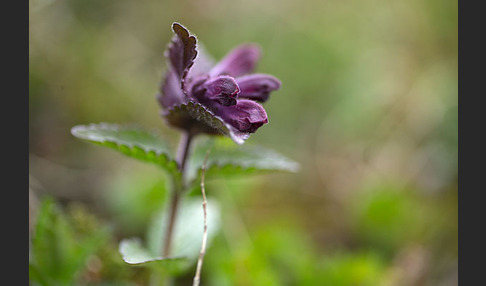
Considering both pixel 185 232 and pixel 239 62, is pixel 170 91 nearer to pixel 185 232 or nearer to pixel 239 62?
pixel 239 62

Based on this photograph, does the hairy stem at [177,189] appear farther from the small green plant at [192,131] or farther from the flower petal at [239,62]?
the flower petal at [239,62]

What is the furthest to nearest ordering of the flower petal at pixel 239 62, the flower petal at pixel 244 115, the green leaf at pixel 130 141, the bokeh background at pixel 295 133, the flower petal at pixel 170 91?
the bokeh background at pixel 295 133, the flower petal at pixel 239 62, the flower petal at pixel 170 91, the green leaf at pixel 130 141, the flower petal at pixel 244 115

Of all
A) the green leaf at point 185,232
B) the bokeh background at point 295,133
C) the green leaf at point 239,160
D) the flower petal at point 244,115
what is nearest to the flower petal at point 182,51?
the flower petal at point 244,115

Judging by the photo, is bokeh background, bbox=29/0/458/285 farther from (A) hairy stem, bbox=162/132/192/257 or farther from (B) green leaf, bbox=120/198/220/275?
(A) hairy stem, bbox=162/132/192/257

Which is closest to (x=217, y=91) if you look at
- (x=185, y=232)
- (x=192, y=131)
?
(x=192, y=131)

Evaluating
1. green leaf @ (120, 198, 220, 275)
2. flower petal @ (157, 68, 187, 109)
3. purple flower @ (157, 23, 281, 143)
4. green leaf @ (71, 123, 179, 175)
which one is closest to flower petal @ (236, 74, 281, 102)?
purple flower @ (157, 23, 281, 143)

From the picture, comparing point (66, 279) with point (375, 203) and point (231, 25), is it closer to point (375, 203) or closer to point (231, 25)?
point (375, 203)
